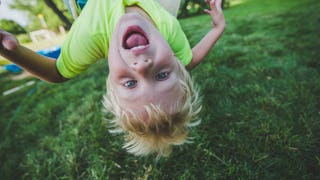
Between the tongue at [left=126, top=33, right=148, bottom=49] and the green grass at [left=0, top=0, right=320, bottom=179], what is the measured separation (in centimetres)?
89

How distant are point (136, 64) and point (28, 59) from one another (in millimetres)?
668

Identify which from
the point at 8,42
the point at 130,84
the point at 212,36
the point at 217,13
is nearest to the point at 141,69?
the point at 130,84

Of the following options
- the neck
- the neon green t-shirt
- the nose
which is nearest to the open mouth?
the nose

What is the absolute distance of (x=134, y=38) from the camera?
1433mm

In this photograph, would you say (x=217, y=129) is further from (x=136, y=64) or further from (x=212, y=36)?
(x=136, y=64)

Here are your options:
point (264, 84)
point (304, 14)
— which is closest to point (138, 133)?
point (264, 84)

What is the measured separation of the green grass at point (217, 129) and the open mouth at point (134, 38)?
34.9 inches

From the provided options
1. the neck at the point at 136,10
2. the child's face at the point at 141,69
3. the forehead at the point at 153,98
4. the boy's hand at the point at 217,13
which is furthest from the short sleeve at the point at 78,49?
the boy's hand at the point at 217,13

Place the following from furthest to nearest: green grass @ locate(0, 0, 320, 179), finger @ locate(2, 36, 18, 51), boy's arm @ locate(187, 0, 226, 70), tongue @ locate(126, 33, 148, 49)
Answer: boy's arm @ locate(187, 0, 226, 70) → green grass @ locate(0, 0, 320, 179) → tongue @ locate(126, 33, 148, 49) → finger @ locate(2, 36, 18, 51)

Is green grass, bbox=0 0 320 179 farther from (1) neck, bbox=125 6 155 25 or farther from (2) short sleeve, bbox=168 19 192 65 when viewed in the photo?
(1) neck, bbox=125 6 155 25

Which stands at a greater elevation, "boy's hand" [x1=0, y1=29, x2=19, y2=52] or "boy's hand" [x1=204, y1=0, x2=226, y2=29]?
"boy's hand" [x1=0, y1=29, x2=19, y2=52]

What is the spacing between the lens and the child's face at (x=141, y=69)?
4.35ft

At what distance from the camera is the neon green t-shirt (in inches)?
71.9

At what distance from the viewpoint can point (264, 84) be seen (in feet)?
8.23
